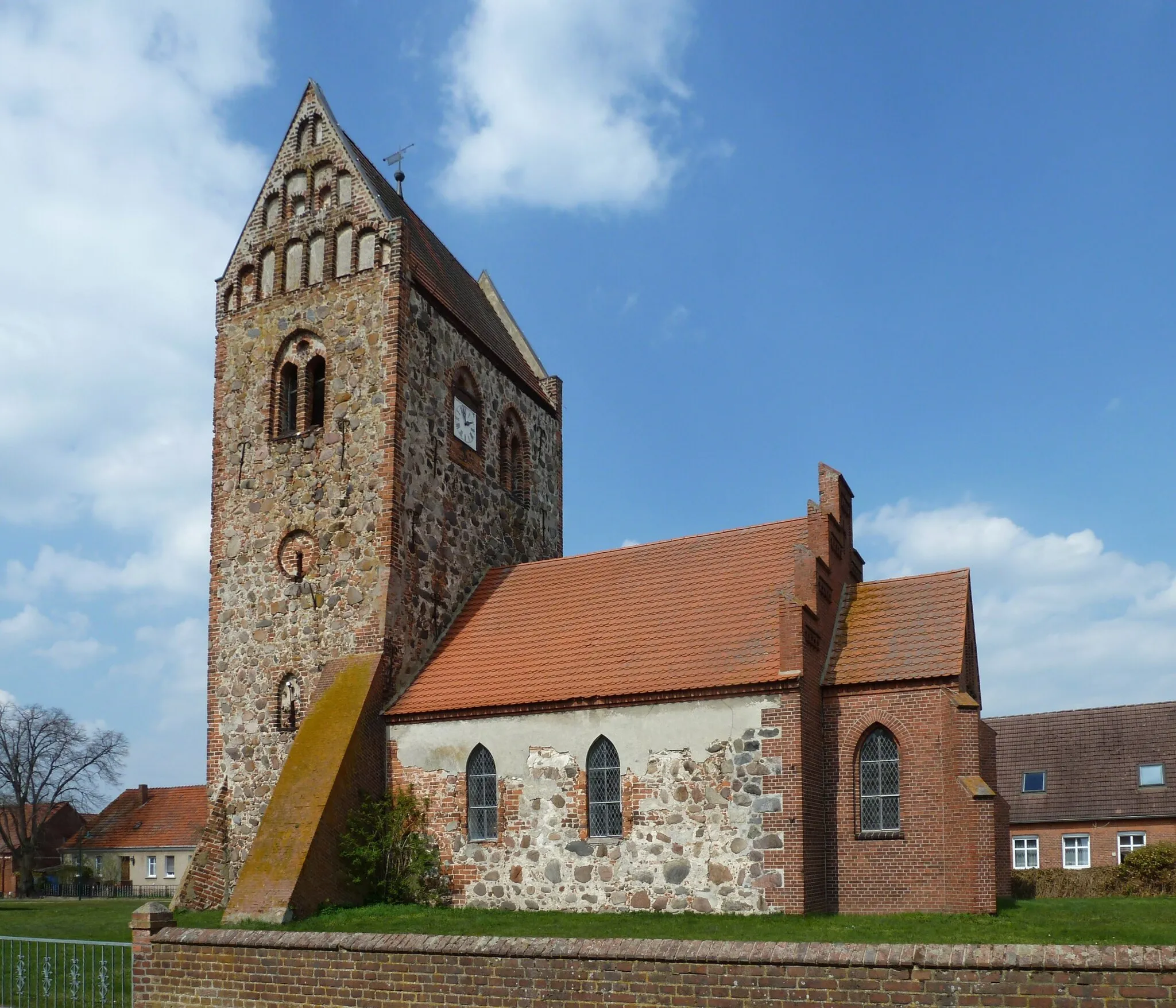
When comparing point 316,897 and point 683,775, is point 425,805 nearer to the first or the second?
point 316,897

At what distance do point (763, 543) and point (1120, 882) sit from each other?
36.7 ft

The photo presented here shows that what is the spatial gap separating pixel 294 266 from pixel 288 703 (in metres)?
9.11

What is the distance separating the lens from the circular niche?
22250 mm

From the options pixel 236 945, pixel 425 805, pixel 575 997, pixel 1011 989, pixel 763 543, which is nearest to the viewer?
pixel 1011 989

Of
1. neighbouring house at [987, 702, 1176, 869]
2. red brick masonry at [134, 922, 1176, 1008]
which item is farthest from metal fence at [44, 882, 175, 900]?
red brick masonry at [134, 922, 1176, 1008]

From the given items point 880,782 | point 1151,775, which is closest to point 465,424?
point 880,782

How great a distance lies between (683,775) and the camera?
1786 centimetres

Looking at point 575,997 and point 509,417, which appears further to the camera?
point 509,417

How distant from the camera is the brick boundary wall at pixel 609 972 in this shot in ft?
29.5


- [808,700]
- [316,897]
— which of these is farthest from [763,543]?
[316,897]

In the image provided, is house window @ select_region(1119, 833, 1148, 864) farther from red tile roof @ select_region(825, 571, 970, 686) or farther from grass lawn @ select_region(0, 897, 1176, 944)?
red tile roof @ select_region(825, 571, 970, 686)

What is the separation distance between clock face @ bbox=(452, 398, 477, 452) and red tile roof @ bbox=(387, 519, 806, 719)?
307cm

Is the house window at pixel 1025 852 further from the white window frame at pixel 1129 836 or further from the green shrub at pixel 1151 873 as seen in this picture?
the green shrub at pixel 1151 873

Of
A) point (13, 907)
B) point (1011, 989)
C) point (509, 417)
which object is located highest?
point (509, 417)
